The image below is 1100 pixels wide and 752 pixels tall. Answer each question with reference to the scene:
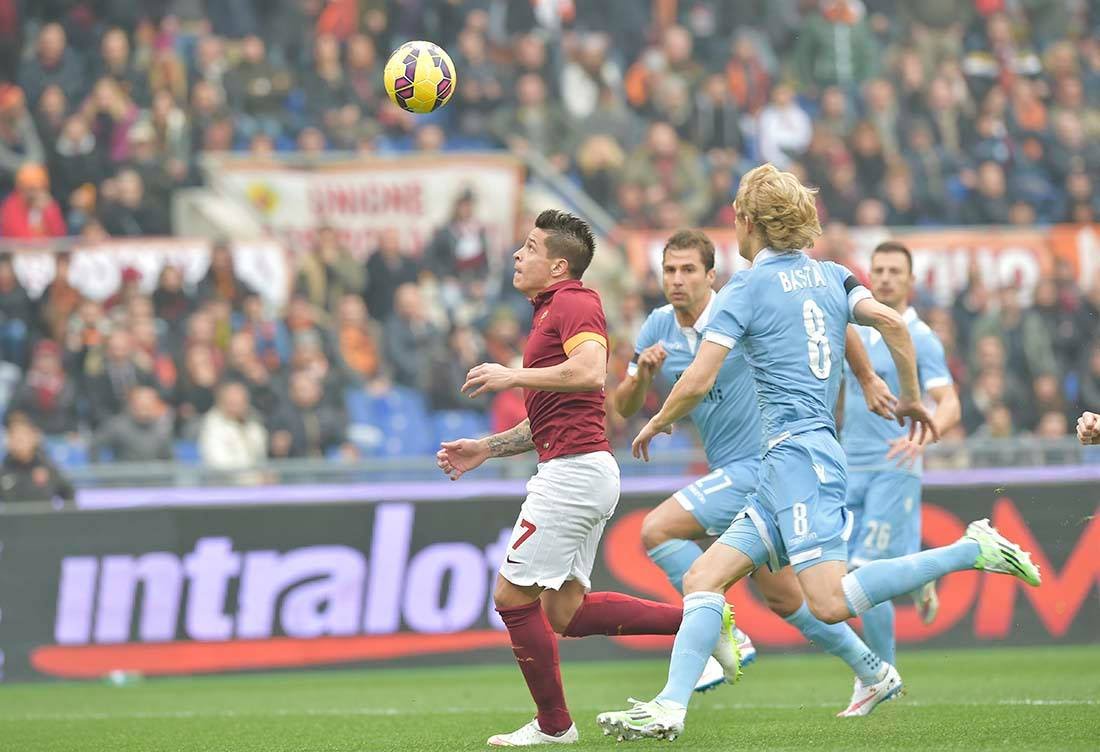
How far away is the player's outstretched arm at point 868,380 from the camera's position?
808cm

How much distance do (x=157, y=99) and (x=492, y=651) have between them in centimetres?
876

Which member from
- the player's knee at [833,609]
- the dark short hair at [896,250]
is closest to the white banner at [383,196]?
the dark short hair at [896,250]

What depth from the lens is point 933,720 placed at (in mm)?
8703

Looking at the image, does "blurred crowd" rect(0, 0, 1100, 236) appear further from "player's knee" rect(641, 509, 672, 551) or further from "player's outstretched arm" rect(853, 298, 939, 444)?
"player's outstretched arm" rect(853, 298, 939, 444)

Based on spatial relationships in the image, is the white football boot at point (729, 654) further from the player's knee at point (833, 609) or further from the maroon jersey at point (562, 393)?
the maroon jersey at point (562, 393)

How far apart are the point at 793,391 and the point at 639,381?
4.56 ft

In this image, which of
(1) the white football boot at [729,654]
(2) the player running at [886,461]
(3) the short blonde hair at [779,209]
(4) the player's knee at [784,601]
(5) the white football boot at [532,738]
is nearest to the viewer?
(3) the short blonde hair at [779,209]

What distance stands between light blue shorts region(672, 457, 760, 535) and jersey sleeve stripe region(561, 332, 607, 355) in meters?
1.83

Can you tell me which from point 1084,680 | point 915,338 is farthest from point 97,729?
point 1084,680

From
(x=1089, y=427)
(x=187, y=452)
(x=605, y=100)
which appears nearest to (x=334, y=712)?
(x=1089, y=427)

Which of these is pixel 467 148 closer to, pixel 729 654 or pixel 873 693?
pixel 873 693

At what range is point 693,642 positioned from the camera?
755 centimetres

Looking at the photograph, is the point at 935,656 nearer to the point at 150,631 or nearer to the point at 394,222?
the point at 150,631

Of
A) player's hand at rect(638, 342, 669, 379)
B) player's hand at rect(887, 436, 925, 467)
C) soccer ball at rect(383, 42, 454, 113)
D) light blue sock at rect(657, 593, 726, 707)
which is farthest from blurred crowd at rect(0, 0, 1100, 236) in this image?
light blue sock at rect(657, 593, 726, 707)
